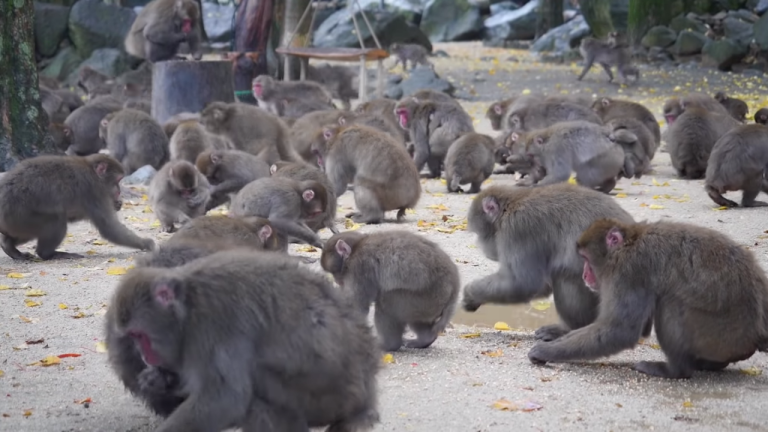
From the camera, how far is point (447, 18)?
38125 mm

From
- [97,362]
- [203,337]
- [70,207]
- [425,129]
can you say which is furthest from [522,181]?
[203,337]

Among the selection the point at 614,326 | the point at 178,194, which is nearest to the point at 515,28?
the point at 178,194

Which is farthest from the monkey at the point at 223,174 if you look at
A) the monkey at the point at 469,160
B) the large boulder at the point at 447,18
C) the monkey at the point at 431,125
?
the large boulder at the point at 447,18

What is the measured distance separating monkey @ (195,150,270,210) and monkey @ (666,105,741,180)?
567cm

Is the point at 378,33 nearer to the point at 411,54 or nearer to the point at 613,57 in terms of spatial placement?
the point at 411,54

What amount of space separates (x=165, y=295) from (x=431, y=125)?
32.7ft

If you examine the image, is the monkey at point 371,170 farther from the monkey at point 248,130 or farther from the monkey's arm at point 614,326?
the monkey's arm at point 614,326

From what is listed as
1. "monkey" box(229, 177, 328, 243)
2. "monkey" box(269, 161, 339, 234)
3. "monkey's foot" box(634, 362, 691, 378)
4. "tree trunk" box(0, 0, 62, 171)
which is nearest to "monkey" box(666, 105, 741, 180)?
"monkey" box(269, 161, 339, 234)

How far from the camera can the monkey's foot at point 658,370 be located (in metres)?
5.72

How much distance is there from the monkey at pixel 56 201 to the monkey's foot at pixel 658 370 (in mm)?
4782

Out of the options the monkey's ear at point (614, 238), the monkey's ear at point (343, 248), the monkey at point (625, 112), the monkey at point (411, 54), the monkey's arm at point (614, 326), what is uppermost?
the monkey's ear at point (614, 238)

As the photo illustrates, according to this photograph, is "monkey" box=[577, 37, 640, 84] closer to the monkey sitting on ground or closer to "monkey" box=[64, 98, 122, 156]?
"monkey" box=[64, 98, 122, 156]

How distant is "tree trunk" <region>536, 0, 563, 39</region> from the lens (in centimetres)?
3450

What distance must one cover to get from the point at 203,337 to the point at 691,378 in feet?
9.58
